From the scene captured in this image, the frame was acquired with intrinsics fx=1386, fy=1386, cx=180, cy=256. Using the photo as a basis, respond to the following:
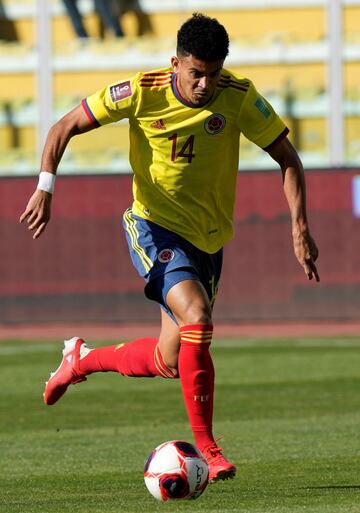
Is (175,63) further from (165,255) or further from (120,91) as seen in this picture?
(165,255)

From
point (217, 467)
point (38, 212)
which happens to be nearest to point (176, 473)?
point (217, 467)

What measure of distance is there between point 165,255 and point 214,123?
77 cm

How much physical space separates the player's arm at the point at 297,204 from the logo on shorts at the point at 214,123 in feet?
1.12

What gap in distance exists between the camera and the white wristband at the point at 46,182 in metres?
7.35

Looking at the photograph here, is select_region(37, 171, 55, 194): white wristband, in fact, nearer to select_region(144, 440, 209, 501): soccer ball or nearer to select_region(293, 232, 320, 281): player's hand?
select_region(293, 232, 320, 281): player's hand

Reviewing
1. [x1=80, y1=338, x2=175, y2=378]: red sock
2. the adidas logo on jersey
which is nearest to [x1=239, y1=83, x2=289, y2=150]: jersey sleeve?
the adidas logo on jersey

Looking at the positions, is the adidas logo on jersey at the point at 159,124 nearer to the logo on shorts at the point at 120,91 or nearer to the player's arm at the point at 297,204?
the logo on shorts at the point at 120,91

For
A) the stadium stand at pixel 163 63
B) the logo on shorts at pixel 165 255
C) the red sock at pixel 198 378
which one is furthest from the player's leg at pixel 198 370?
the stadium stand at pixel 163 63

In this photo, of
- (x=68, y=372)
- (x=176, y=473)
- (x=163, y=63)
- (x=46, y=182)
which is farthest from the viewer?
(x=163, y=63)

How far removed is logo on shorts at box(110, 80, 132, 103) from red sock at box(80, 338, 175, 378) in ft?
4.86

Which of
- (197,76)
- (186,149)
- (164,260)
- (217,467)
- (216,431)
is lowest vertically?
(216,431)

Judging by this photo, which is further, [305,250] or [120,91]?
[120,91]

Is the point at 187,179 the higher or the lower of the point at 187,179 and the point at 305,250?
the higher

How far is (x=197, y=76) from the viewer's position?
7203mm
